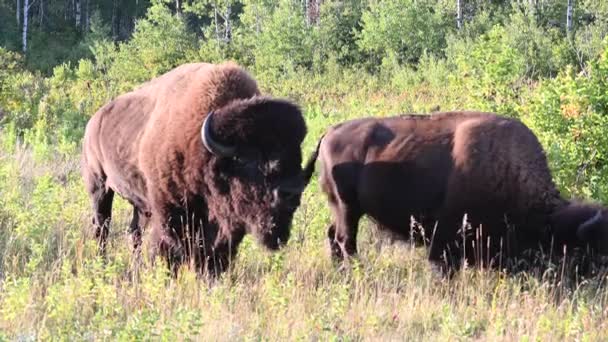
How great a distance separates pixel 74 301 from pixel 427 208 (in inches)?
128

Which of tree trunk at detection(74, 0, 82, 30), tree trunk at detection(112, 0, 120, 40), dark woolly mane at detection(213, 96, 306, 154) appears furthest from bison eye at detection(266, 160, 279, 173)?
tree trunk at detection(112, 0, 120, 40)

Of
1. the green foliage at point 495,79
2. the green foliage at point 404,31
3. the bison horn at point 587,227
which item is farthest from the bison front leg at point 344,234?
the green foliage at point 404,31

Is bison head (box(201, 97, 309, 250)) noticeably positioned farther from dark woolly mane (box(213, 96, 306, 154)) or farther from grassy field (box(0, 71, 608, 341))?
grassy field (box(0, 71, 608, 341))

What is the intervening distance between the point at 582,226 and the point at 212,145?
3.02 m

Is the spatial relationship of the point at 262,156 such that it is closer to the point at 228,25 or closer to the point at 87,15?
the point at 228,25

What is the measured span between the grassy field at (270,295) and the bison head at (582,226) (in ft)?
1.00

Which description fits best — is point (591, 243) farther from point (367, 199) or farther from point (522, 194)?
point (367, 199)

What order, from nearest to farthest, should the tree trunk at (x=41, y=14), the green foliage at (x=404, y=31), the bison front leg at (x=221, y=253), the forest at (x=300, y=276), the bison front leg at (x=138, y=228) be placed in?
the forest at (x=300, y=276) < the bison front leg at (x=221, y=253) < the bison front leg at (x=138, y=228) < the green foliage at (x=404, y=31) < the tree trunk at (x=41, y=14)

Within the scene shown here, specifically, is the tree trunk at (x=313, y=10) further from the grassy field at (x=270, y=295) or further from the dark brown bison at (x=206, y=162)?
the dark brown bison at (x=206, y=162)

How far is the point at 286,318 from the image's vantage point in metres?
4.43

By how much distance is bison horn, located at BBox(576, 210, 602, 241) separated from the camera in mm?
5617

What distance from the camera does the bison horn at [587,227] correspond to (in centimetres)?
562

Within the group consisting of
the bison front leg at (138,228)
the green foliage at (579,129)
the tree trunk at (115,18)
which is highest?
the green foliage at (579,129)

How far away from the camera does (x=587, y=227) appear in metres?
5.64
